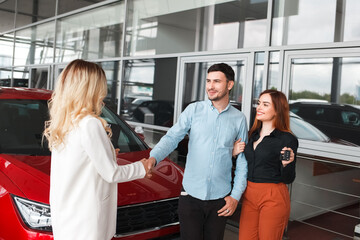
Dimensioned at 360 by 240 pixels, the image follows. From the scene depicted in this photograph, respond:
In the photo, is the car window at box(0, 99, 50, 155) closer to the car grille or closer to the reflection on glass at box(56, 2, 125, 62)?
the car grille

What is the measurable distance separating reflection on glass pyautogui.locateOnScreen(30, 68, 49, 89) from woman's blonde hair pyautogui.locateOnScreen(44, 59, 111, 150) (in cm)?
839

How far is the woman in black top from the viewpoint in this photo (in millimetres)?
2254

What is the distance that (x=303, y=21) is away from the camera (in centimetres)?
409

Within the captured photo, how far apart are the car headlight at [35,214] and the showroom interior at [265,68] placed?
1643mm

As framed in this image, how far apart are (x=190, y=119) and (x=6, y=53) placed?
11.9 metres

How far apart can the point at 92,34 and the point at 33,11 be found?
3667 millimetres

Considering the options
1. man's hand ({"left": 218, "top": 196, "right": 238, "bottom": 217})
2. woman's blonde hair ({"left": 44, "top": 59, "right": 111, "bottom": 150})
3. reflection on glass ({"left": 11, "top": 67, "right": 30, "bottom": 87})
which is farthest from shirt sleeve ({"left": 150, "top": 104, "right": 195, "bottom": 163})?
reflection on glass ({"left": 11, "top": 67, "right": 30, "bottom": 87})

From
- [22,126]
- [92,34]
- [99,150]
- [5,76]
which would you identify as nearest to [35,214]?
[99,150]

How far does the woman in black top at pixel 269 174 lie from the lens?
2.25 metres

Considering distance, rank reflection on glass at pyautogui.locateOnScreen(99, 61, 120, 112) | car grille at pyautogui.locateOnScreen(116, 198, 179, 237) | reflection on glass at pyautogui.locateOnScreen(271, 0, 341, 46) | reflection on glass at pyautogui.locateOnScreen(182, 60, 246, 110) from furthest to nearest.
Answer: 1. reflection on glass at pyautogui.locateOnScreen(99, 61, 120, 112)
2. reflection on glass at pyautogui.locateOnScreen(182, 60, 246, 110)
3. reflection on glass at pyautogui.locateOnScreen(271, 0, 341, 46)
4. car grille at pyautogui.locateOnScreen(116, 198, 179, 237)

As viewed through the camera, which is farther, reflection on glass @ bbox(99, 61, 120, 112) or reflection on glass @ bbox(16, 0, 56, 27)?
reflection on glass @ bbox(16, 0, 56, 27)

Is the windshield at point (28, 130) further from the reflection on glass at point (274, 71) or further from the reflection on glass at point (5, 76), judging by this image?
the reflection on glass at point (5, 76)

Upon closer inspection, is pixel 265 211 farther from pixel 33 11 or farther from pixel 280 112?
pixel 33 11

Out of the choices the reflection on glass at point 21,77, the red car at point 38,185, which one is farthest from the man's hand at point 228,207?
the reflection on glass at point 21,77
